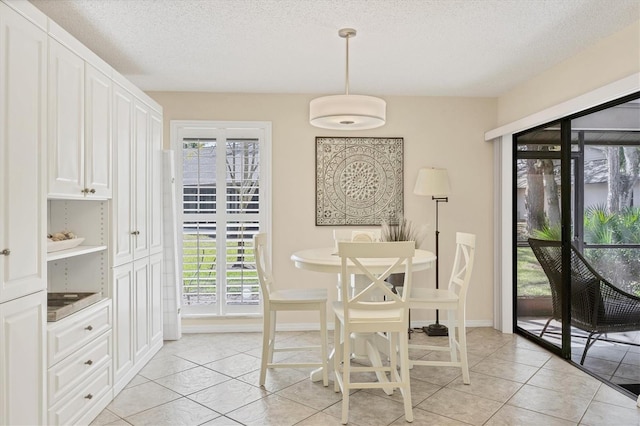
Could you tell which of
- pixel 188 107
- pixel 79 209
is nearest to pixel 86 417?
pixel 79 209

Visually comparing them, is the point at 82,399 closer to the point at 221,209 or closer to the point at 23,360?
the point at 23,360

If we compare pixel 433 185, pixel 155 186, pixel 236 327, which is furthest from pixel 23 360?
pixel 433 185

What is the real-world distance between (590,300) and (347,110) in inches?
93.5

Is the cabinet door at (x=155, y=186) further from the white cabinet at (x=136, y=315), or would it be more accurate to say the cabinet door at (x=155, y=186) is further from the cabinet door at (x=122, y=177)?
the cabinet door at (x=122, y=177)

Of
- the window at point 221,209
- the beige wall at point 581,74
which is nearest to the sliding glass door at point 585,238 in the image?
the beige wall at point 581,74

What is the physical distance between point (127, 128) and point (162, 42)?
2.19ft

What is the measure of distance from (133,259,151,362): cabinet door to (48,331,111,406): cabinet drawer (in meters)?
0.51

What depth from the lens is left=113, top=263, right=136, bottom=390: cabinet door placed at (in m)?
3.05

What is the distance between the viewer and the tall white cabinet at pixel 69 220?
1930 mm

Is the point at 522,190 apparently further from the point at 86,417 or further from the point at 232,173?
the point at 86,417

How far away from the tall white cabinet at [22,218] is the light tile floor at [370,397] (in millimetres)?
822

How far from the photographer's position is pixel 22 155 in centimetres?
200

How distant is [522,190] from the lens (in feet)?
14.6

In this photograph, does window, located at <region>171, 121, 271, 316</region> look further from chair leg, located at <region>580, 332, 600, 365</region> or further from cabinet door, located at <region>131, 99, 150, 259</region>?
chair leg, located at <region>580, 332, 600, 365</region>
